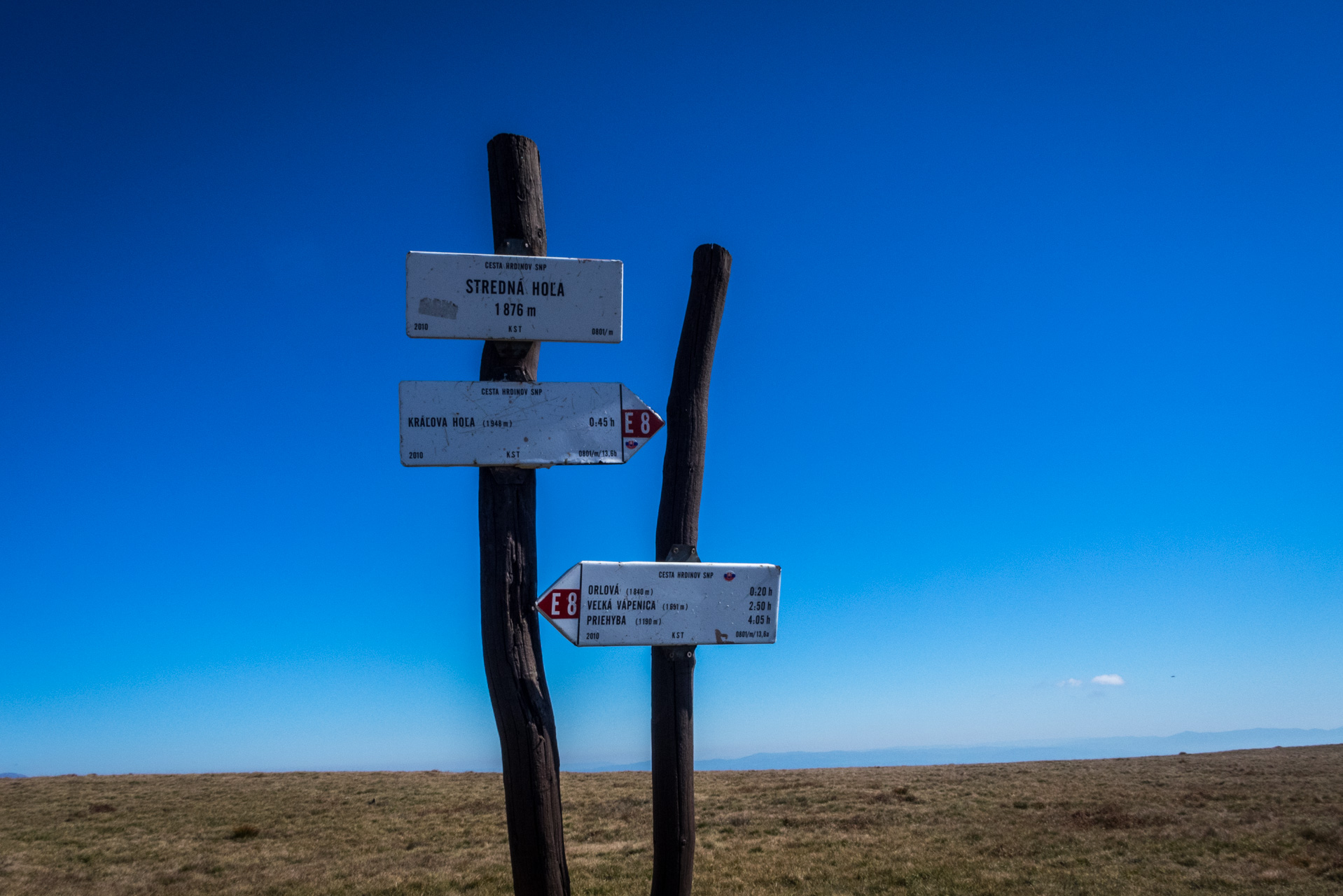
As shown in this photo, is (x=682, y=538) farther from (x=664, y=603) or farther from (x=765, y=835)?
(x=765, y=835)

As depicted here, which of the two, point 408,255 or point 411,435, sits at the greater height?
point 408,255

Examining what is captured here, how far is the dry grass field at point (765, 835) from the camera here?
11.7 meters

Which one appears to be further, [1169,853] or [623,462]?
[1169,853]

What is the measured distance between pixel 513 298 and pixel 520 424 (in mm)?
806

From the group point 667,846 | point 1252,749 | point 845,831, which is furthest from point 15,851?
point 1252,749

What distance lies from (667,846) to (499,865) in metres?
9.20

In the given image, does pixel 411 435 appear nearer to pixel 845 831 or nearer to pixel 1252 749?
pixel 845 831

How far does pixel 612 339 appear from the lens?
5.31 meters

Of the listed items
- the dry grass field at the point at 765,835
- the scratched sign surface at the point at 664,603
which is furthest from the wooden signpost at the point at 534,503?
the dry grass field at the point at 765,835

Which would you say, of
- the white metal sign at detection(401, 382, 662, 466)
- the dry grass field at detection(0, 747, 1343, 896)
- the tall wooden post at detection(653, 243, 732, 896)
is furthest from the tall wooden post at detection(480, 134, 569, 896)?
the dry grass field at detection(0, 747, 1343, 896)

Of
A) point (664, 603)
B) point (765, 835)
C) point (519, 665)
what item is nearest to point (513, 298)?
point (664, 603)

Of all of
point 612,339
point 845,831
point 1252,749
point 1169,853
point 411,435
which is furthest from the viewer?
point 1252,749

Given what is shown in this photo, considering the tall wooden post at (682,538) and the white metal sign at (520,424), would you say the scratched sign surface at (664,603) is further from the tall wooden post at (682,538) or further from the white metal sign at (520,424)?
the white metal sign at (520,424)

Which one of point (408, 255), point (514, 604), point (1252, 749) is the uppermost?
point (408, 255)
